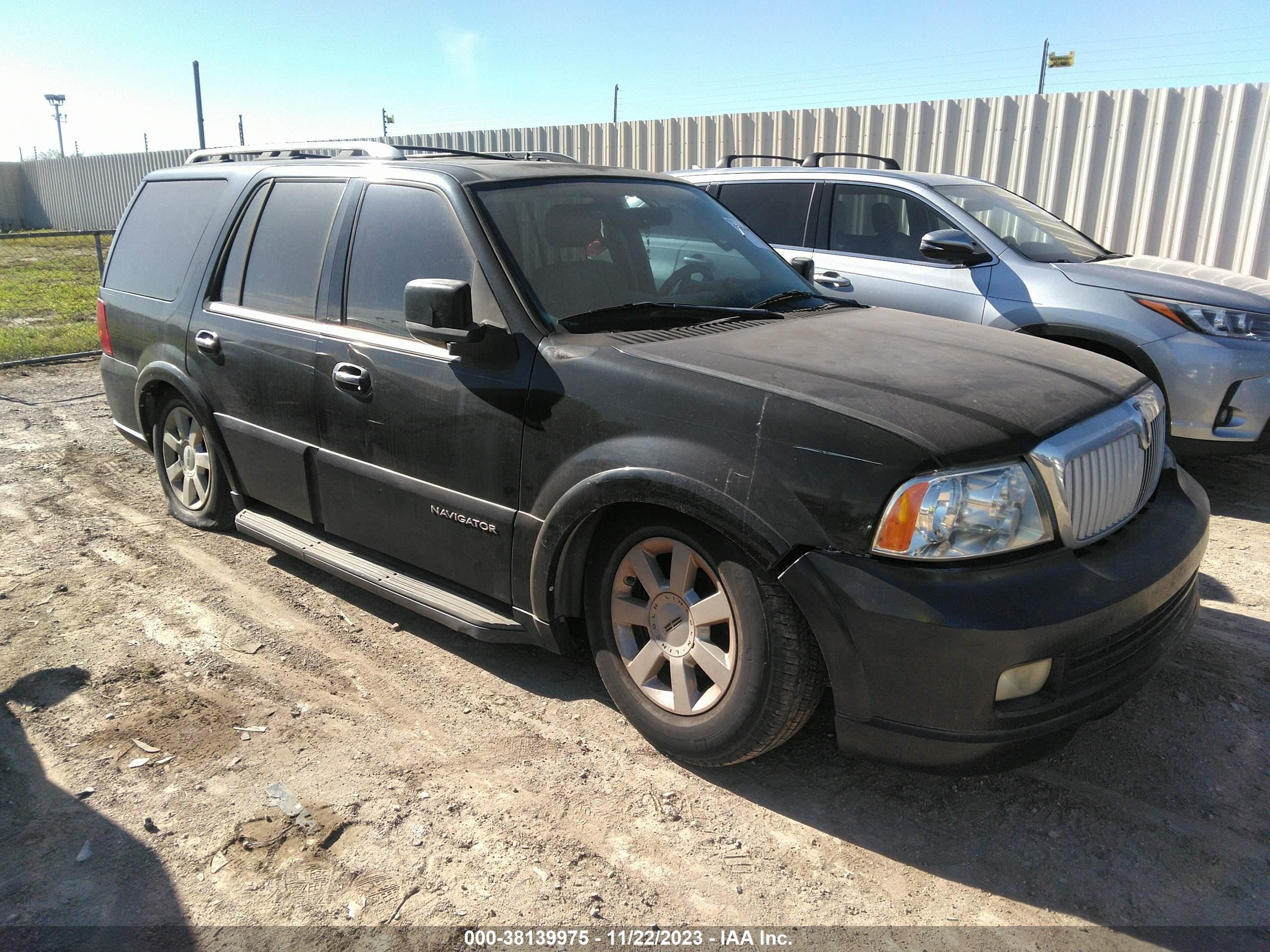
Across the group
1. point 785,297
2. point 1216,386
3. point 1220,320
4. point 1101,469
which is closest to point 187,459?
point 785,297

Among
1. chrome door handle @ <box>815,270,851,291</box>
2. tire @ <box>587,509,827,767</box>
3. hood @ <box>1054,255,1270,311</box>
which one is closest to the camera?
tire @ <box>587,509,827,767</box>

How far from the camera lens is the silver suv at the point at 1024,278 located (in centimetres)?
536

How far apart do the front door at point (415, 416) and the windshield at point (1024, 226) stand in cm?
418

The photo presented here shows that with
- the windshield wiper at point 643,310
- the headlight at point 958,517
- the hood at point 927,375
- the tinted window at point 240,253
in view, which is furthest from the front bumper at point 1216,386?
the tinted window at point 240,253

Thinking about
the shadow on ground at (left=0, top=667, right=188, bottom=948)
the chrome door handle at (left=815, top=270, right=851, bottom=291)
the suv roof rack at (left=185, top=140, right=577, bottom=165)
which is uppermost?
the suv roof rack at (left=185, top=140, right=577, bottom=165)

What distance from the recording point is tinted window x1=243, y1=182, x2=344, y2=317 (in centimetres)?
405

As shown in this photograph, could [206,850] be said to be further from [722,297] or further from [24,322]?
[24,322]

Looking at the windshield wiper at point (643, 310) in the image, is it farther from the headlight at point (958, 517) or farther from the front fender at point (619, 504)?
the headlight at point (958, 517)

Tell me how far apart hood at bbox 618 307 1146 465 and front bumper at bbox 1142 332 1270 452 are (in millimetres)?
2310

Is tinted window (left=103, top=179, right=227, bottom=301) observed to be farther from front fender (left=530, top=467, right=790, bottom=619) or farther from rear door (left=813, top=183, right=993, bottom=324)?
rear door (left=813, top=183, right=993, bottom=324)

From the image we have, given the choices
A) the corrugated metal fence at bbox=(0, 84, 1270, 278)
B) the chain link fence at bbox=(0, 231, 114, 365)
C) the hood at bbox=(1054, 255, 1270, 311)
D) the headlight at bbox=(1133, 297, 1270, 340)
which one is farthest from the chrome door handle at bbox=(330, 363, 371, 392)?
the corrugated metal fence at bbox=(0, 84, 1270, 278)

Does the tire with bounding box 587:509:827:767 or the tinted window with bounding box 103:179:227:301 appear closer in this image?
the tire with bounding box 587:509:827:767

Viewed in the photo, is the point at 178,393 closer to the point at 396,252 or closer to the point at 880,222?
the point at 396,252

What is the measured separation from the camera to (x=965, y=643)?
2.37 meters
